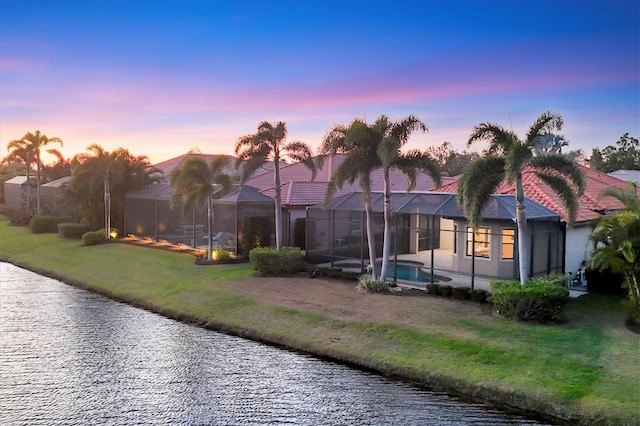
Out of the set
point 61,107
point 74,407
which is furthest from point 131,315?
point 61,107

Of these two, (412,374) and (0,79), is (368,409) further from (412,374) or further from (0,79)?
(0,79)

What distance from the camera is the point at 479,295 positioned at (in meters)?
17.3

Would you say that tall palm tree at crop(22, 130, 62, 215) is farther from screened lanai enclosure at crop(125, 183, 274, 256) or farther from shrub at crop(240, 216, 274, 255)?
shrub at crop(240, 216, 274, 255)

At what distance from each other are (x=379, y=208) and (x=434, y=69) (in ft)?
20.4

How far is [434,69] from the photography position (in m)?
21.6

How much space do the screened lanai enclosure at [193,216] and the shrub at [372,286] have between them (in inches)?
351

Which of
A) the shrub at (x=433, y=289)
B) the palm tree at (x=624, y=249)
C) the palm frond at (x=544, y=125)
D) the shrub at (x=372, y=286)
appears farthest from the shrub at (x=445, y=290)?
the palm frond at (x=544, y=125)

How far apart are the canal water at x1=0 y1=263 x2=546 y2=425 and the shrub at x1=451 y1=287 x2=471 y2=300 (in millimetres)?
6253

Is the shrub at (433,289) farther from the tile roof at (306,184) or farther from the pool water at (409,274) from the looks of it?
the tile roof at (306,184)

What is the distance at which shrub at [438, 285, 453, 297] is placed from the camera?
1800cm

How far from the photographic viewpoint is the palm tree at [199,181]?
25.7m

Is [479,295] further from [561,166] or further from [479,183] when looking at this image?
[561,166]

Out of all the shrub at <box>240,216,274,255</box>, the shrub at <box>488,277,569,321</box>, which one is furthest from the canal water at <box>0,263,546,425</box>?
the shrub at <box>240,216,274,255</box>

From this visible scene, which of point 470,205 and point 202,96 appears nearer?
point 470,205
